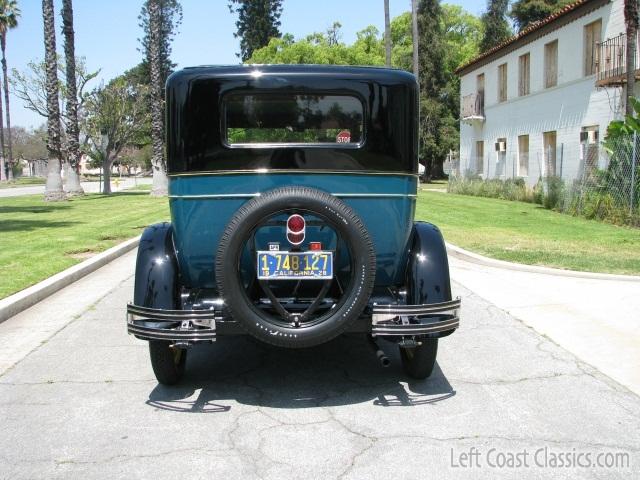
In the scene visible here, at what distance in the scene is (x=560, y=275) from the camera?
9.19 meters

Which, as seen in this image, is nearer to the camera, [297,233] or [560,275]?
[297,233]

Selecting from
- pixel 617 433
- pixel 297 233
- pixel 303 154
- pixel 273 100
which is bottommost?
pixel 617 433

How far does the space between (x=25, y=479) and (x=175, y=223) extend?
188 cm

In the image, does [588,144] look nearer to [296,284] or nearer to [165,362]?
[296,284]

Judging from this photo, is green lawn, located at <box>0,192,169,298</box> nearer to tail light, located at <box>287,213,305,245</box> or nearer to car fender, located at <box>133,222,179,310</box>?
car fender, located at <box>133,222,179,310</box>

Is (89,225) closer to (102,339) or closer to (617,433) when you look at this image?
(102,339)

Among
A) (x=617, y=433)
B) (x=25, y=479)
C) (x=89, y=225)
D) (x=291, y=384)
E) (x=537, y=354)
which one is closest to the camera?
(x=25, y=479)

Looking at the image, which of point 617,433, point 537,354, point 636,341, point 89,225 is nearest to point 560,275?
point 636,341

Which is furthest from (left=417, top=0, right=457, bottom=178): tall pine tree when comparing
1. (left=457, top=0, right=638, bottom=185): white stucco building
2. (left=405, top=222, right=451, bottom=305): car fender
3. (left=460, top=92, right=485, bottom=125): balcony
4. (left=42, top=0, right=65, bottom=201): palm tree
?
(left=405, top=222, right=451, bottom=305): car fender

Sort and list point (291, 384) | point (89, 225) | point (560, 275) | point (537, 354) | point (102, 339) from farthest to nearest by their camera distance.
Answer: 1. point (89, 225)
2. point (560, 275)
3. point (102, 339)
4. point (537, 354)
5. point (291, 384)

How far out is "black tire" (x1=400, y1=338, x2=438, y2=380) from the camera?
15.1 ft

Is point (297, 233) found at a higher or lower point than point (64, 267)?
higher

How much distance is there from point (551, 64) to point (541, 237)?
1337cm

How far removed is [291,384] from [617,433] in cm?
219
